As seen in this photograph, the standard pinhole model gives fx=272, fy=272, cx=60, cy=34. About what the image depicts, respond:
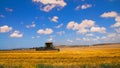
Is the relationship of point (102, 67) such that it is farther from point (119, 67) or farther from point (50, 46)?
point (50, 46)

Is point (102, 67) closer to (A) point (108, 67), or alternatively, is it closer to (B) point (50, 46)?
(A) point (108, 67)

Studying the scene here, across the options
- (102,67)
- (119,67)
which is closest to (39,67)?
(102,67)

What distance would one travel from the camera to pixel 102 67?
770 inches

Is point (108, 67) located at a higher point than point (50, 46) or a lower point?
lower

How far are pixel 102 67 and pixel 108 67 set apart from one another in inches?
17.3

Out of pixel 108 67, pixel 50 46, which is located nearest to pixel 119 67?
pixel 108 67

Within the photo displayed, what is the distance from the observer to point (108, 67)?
771 inches

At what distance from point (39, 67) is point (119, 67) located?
5.91 meters

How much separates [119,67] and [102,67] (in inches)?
53.2

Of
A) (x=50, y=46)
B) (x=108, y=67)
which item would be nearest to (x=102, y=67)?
(x=108, y=67)

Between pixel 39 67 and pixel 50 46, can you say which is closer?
pixel 39 67

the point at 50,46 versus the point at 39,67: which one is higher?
the point at 50,46

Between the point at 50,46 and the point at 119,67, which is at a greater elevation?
the point at 50,46

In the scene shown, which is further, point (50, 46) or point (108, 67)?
point (50, 46)
